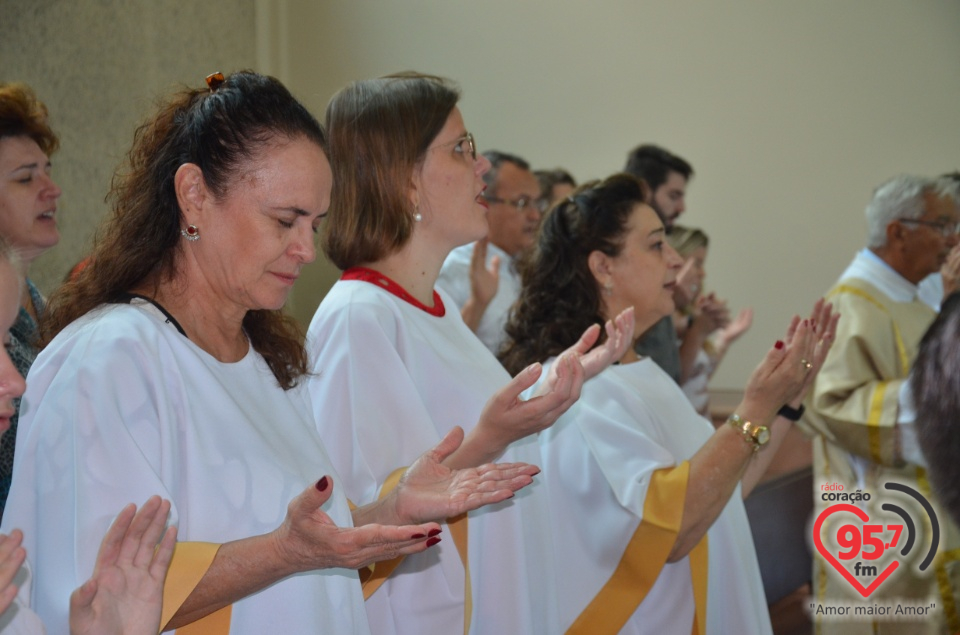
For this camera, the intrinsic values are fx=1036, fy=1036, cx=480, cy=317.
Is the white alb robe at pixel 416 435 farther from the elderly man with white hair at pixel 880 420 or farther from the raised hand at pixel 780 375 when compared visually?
the elderly man with white hair at pixel 880 420

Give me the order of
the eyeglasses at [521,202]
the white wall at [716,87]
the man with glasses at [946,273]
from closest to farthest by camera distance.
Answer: the man with glasses at [946,273], the eyeglasses at [521,202], the white wall at [716,87]

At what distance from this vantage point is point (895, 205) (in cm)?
384

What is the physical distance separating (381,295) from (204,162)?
1.95 feet

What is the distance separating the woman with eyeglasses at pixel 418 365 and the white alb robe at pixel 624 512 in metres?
0.21

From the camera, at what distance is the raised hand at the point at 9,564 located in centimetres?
101

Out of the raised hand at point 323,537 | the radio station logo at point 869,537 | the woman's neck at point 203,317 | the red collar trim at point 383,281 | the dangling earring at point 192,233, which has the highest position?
the dangling earring at point 192,233

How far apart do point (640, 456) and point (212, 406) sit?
1.11 metres

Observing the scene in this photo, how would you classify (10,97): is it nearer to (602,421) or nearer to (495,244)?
(602,421)

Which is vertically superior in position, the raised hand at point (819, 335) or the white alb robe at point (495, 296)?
the raised hand at point (819, 335)

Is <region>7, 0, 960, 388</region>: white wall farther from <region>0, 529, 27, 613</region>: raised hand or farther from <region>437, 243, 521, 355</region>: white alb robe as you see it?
<region>0, 529, 27, 613</region>: raised hand

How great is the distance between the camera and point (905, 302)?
3.71 metres

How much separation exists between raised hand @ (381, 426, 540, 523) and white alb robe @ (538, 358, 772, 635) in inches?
29.7

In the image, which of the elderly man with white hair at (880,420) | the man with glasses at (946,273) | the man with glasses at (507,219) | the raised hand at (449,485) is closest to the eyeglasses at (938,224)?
the elderly man with white hair at (880,420)

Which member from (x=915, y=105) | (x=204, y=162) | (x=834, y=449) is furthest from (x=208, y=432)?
(x=915, y=105)
